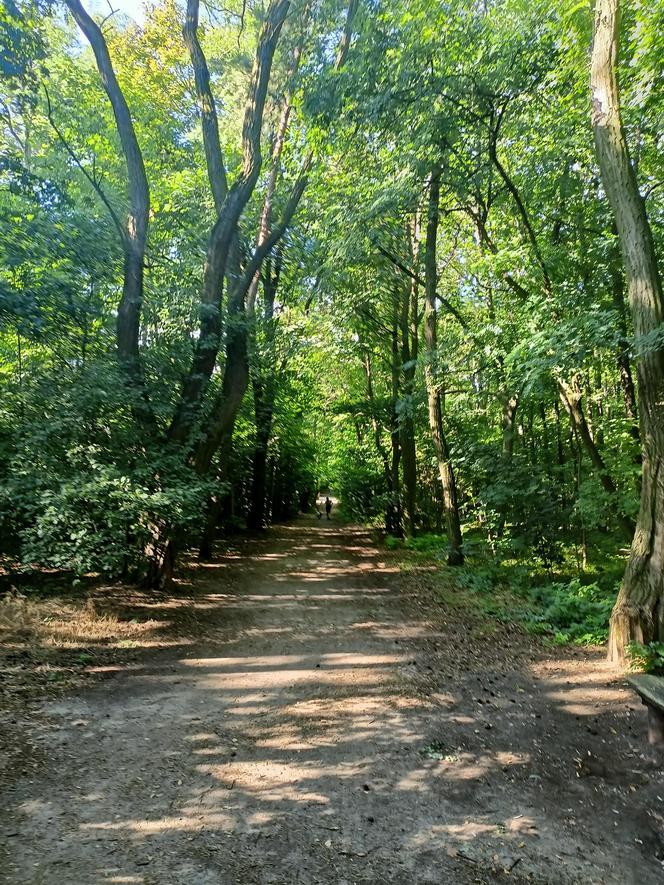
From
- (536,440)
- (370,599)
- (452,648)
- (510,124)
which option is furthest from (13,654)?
(536,440)

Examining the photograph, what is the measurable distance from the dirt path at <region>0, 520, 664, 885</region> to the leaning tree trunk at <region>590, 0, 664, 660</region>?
755mm

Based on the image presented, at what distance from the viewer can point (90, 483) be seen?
281 inches

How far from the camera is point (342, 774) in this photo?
13.0ft

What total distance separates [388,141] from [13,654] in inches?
410

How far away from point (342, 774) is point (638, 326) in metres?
5.32

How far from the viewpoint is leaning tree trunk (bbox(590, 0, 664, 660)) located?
18.8 feet

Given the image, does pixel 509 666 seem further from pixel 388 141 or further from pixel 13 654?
pixel 388 141

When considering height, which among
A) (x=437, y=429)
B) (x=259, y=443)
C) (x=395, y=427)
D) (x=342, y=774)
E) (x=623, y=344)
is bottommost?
(x=342, y=774)

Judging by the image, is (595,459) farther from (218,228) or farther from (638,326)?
(218,228)

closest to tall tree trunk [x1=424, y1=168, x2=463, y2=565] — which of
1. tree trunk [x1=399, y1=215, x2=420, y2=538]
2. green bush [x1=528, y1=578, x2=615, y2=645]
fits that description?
tree trunk [x1=399, y1=215, x2=420, y2=538]

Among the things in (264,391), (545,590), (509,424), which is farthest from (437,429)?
(264,391)

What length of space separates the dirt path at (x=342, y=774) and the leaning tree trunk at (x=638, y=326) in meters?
0.76

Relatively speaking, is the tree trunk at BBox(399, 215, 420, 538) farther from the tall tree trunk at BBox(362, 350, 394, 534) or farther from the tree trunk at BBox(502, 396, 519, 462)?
the tree trunk at BBox(502, 396, 519, 462)

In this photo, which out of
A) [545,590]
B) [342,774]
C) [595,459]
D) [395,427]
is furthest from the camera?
[395,427]
